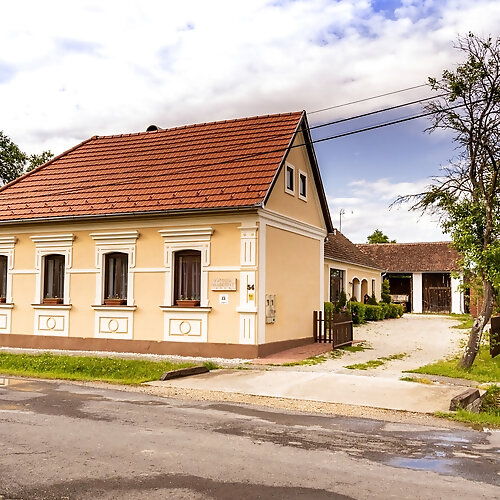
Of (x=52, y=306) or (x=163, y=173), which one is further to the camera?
(x=163, y=173)

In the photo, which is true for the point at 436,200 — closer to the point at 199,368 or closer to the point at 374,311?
the point at 199,368

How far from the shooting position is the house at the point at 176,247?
16453mm

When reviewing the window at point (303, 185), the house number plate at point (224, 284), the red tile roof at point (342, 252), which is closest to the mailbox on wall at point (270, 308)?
the house number plate at point (224, 284)

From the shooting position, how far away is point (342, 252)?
33.7 metres

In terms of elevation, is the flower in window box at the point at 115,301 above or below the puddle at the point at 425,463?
above

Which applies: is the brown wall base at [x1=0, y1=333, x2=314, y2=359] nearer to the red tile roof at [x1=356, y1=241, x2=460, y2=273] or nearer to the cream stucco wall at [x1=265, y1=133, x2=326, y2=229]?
the cream stucco wall at [x1=265, y1=133, x2=326, y2=229]

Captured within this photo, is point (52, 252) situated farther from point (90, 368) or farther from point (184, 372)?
point (184, 372)

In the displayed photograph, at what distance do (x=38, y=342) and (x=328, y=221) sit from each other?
1054 centimetres

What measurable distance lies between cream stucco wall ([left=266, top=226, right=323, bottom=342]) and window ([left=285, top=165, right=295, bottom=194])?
1.32 m

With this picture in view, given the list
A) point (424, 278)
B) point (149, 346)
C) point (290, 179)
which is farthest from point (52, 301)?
point (424, 278)

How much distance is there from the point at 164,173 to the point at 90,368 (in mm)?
7277

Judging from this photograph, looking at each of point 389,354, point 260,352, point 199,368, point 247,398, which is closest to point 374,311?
point 389,354

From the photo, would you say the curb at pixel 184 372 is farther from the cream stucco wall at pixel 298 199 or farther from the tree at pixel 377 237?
the tree at pixel 377 237

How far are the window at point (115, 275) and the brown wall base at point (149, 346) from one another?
138 centimetres
